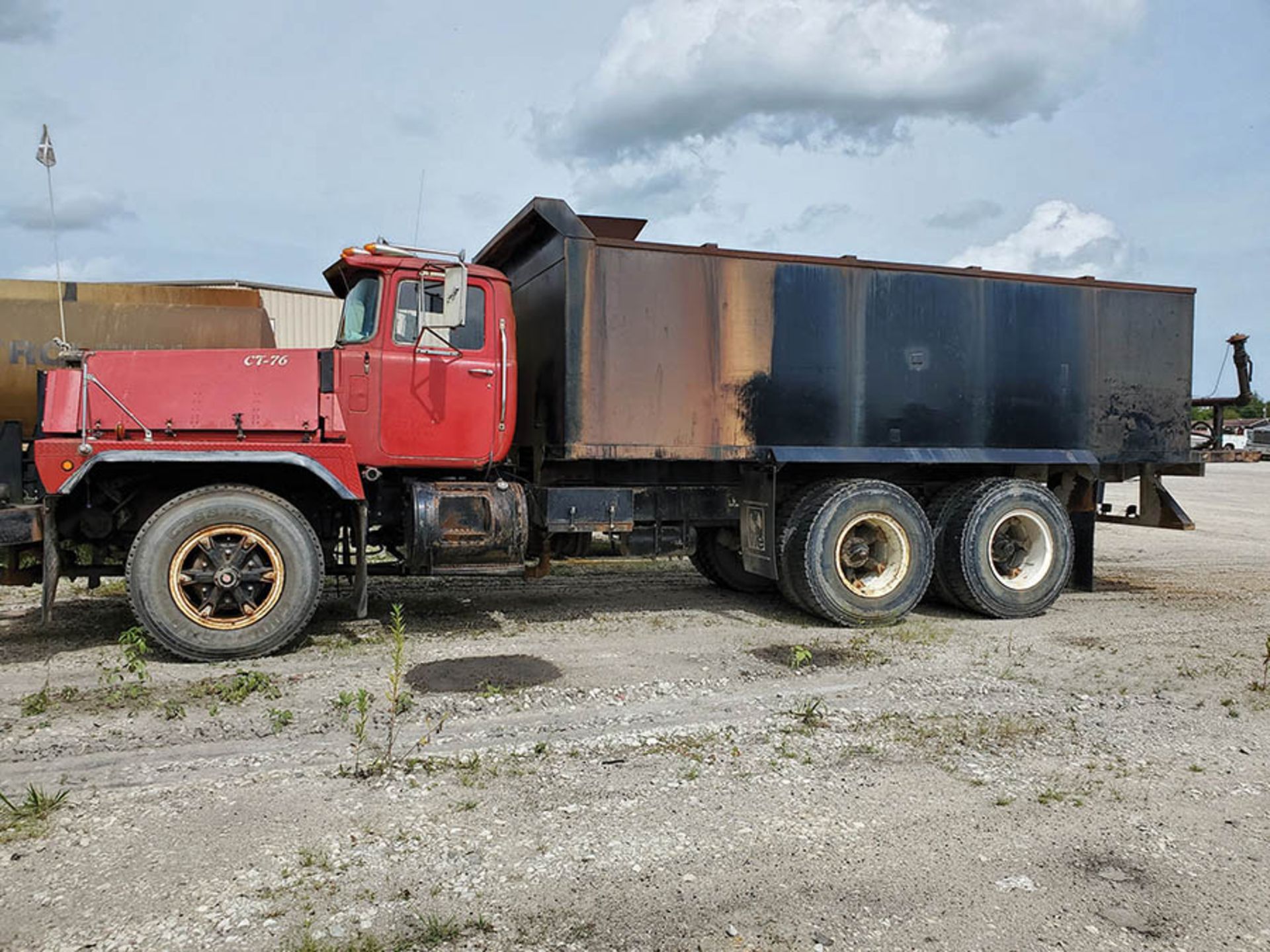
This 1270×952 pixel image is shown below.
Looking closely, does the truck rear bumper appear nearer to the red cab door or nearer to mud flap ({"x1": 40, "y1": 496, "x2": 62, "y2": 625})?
mud flap ({"x1": 40, "y1": 496, "x2": 62, "y2": 625})

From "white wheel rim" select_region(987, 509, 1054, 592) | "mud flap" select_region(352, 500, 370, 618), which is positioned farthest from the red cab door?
"white wheel rim" select_region(987, 509, 1054, 592)

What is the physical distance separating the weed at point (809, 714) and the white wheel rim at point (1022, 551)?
356 cm

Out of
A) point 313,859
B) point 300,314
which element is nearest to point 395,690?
point 313,859

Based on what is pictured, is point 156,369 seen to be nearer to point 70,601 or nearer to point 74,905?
point 70,601

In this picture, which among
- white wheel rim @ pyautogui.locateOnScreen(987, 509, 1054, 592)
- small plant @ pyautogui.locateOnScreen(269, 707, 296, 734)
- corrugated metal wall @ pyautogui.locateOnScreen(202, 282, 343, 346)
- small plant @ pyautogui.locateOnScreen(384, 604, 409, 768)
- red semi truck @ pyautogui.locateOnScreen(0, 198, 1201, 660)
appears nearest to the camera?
small plant @ pyautogui.locateOnScreen(384, 604, 409, 768)

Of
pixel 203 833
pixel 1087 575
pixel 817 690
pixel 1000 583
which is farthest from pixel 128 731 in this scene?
pixel 1087 575

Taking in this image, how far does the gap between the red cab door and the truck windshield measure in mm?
132

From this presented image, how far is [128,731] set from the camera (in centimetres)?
465

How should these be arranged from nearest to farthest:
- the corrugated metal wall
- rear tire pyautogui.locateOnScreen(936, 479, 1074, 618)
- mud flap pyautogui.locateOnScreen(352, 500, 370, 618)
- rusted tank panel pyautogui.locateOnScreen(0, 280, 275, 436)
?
mud flap pyautogui.locateOnScreen(352, 500, 370, 618) < rear tire pyautogui.locateOnScreen(936, 479, 1074, 618) < rusted tank panel pyautogui.locateOnScreen(0, 280, 275, 436) < the corrugated metal wall

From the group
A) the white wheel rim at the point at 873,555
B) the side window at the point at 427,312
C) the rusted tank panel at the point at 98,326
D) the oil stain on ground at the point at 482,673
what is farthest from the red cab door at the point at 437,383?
the rusted tank panel at the point at 98,326

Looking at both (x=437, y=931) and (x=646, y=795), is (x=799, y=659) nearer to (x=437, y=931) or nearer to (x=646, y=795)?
(x=646, y=795)

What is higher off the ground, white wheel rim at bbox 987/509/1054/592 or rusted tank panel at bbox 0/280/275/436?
rusted tank panel at bbox 0/280/275/436

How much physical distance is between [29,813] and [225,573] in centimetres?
255

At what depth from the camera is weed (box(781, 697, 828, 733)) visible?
16.2 ft
